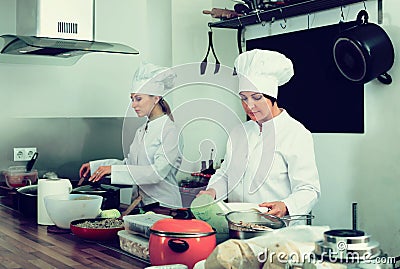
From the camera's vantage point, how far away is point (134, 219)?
6.76ft

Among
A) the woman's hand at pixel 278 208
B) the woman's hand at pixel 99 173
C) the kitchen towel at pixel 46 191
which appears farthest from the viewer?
the woman's hand at pixel 99 173

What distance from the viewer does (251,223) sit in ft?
6.08

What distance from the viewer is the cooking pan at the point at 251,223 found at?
1.70 meters

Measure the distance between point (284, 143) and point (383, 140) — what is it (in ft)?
2.68

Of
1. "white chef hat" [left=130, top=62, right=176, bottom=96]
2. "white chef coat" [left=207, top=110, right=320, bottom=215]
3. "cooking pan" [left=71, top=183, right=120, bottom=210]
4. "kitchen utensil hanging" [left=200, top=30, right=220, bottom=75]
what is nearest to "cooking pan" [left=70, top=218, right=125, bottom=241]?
"cooking pan" [left=71, top=183, right=120, bottom=210]

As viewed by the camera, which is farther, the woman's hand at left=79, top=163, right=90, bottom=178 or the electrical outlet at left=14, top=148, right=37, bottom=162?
the electrical outlet at left=14, top=148, right=37, bottom=162

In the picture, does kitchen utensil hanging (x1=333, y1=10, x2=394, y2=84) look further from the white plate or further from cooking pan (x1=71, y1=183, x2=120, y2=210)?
cooking pan (x1=71, y1=183, x2=120, y2=210)

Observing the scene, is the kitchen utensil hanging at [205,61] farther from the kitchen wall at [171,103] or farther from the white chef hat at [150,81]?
the white chef hat at [150,81]

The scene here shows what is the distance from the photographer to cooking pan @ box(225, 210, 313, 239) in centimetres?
170

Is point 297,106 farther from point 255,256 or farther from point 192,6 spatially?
point 255,256

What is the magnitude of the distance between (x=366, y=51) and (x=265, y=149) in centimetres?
81

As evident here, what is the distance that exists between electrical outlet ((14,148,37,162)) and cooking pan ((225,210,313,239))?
7.77 ft

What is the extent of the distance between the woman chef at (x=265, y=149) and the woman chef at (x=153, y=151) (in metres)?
0.52

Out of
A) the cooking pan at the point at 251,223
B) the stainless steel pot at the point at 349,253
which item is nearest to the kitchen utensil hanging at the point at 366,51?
the cooking pan at the point at 251,223
